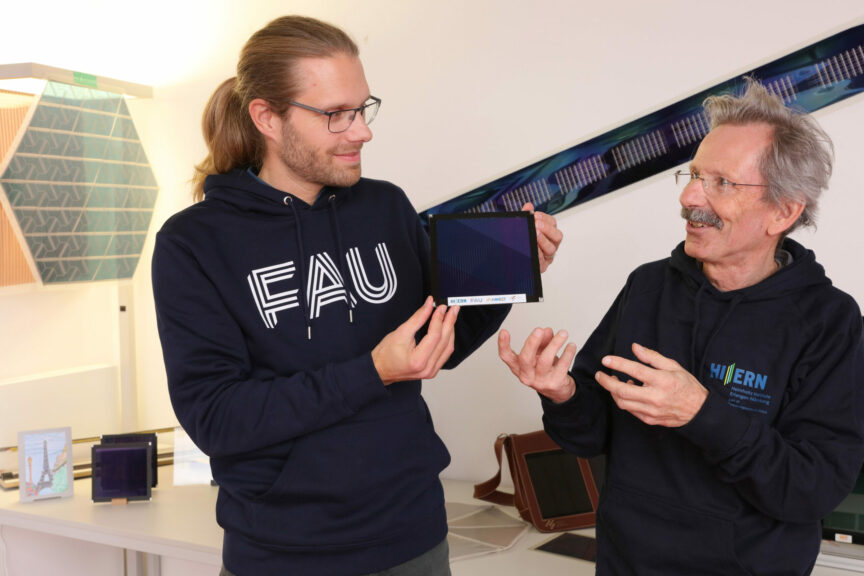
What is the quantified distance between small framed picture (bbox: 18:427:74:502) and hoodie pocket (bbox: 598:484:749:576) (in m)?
1.65

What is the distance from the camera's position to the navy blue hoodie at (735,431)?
115cm

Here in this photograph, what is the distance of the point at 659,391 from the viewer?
3.69ft

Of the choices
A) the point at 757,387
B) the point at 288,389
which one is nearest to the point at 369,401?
the point at 288,389

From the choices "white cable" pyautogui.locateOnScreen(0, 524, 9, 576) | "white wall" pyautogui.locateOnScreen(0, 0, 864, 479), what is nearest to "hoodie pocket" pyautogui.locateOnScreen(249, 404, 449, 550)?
"white wall" pyautogui.locateOnScreen(0, 0, 864, 479)

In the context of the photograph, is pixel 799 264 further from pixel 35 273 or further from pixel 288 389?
pixel 35 273

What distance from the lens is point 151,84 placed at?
2.96 m

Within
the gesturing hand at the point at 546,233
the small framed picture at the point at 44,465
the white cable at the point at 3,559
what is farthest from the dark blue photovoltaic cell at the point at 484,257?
the white cable at the point at 3,559

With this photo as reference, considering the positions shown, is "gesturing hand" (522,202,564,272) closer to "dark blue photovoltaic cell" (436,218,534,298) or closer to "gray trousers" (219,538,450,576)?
"dark blue photovoltaic cell" (436,218,534,298)

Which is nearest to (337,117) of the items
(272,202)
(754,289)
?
(272,202)

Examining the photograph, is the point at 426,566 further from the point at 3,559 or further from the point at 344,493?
the point at 3,559

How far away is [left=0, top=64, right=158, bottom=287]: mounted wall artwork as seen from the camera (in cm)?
244

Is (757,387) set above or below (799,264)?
below

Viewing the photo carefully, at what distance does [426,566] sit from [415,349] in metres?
0.38

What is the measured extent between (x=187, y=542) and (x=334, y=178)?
111 cm
